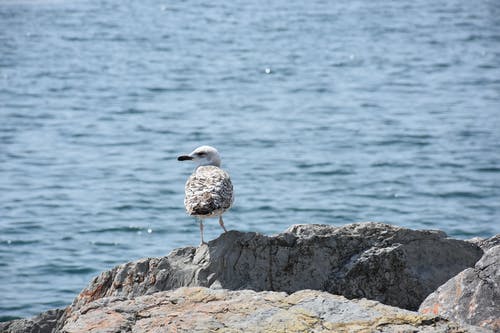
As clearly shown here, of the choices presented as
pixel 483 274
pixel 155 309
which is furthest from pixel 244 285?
pixel 483 274

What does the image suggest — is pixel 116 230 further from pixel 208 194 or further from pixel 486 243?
pixel 486 243

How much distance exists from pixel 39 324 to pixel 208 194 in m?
2.38

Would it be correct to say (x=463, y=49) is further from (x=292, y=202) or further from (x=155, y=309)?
(x=155, y=309)

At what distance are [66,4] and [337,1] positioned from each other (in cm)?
1646

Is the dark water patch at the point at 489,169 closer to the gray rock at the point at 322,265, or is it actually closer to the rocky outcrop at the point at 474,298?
the gray rock at the point at 322,265

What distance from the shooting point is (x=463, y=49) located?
155 ft

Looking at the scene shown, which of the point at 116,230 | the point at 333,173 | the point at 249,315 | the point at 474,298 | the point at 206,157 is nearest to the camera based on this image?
the point at 249,315

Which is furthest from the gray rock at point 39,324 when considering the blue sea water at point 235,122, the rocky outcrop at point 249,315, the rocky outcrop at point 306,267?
the blue sea water at point 235,122

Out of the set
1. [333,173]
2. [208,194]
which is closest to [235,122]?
[333,173]

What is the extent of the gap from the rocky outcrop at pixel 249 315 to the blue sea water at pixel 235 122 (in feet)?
40.2

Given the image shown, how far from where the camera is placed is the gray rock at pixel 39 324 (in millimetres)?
10695

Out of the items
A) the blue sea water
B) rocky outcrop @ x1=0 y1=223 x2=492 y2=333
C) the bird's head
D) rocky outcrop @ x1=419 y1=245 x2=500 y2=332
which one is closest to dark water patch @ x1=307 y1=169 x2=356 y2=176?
the blue sea water

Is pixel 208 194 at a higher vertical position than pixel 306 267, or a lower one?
higher

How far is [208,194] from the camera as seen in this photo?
35.2ft
